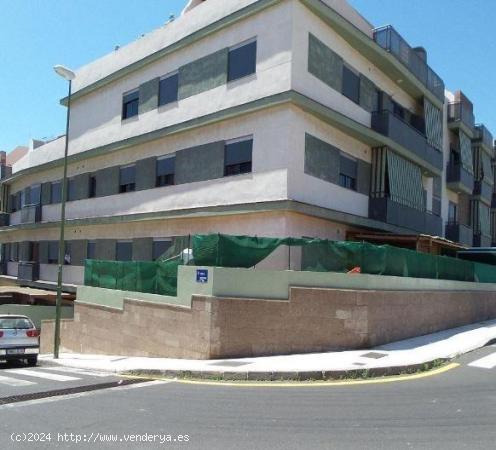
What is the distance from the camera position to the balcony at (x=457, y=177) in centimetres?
2767

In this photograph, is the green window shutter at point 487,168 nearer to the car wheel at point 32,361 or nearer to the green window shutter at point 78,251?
the green window shutter at point 78,251

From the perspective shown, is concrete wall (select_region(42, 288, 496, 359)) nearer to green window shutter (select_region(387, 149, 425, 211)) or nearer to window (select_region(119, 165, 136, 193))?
green window shutter (select_region(387, 149, 425, 211))

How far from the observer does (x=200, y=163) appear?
739 inches

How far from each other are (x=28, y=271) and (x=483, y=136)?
30334 mm

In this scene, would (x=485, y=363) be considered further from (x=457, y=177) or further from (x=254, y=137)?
(x=457, y=177)

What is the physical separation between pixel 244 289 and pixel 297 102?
6.92m

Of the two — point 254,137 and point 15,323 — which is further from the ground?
point 254,137

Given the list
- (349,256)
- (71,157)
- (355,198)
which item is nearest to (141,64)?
(71,157)

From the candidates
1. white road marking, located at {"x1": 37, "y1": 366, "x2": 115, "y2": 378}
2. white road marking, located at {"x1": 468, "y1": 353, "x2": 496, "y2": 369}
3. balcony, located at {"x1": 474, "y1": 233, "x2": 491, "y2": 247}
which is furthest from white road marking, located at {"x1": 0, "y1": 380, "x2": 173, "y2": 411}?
balcony, located at {"x1": 474, "y1": 233, "x2": 491, "y2": 247}

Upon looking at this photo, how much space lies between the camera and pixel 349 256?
13.1 metres

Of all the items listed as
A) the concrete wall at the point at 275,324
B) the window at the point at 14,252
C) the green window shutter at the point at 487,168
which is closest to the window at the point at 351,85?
the concrete wall at the point at 275,324

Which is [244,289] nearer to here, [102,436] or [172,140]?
[102,436]

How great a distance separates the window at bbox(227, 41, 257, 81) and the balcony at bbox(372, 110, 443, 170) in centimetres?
595

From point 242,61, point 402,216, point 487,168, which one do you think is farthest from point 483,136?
point 242,61
